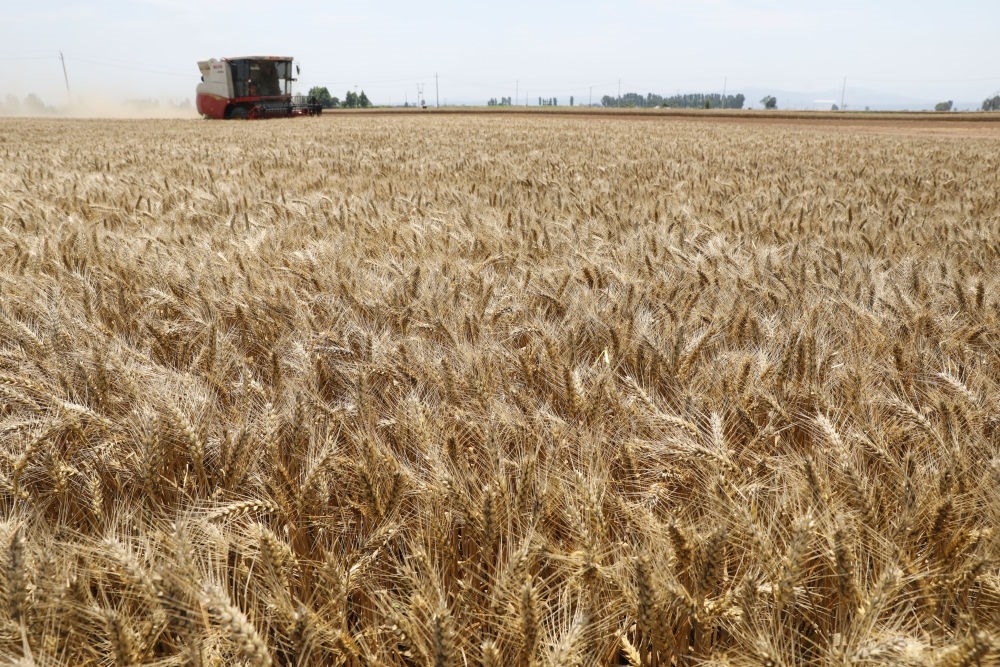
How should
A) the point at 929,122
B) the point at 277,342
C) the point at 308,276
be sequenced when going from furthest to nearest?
the point at 929,122 < the point at 308,276 < the point at 277,342

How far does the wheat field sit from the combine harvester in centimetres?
3026

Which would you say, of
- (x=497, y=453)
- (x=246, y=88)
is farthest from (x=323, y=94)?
(x=497, y=453)

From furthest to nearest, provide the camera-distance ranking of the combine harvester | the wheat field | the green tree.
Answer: the green tree → the combine harvester → the wheat field

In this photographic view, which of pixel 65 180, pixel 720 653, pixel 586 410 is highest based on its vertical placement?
pixel 65 180

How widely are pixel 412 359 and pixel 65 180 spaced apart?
193 inches

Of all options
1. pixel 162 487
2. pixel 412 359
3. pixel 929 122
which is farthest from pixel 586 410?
pixel 929 122

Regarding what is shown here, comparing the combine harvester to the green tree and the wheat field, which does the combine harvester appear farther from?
the green tree

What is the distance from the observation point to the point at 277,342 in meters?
1.70

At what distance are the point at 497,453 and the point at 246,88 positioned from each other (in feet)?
109

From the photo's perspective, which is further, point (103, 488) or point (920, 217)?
point (920, 217)

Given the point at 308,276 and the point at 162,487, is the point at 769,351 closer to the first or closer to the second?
the point at 162,487

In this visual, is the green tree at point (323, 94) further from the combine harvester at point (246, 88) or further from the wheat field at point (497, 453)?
the wheat field at point (497, 453)

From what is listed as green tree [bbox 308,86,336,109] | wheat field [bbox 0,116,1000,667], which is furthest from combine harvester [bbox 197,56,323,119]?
green tree [bbox 308,86,336,109]

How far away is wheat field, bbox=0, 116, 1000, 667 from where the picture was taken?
801mm
